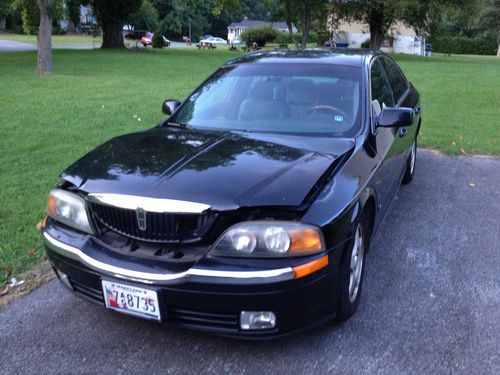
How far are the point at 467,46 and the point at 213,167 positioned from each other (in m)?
63.3

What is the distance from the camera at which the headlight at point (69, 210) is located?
2.90 m

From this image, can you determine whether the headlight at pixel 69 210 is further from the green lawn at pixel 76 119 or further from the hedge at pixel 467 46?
the hedge at pixel 467 46

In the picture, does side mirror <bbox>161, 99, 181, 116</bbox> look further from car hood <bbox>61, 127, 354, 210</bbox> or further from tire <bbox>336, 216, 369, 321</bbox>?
tire <bbox>336, 216, 369, 321</bbox>

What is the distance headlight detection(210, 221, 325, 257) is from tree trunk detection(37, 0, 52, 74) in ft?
53.0

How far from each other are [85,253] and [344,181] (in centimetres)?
146

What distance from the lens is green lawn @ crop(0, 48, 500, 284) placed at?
4.92 m

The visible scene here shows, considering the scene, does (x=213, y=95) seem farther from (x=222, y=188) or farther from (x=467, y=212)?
(x=467, y=212)

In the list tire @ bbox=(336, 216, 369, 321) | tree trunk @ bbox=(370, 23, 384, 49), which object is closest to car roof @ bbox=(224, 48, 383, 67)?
tire @ bbox=(336, 216, 369, 321)

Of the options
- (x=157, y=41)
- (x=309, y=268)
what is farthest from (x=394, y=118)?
(x=157, y=41)

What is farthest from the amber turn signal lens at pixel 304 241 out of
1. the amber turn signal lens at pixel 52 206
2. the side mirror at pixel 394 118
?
the side mirror at pixel 394 118

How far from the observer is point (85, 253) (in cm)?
278

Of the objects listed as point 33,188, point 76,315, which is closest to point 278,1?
point 33,188

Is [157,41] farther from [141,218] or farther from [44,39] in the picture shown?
[141,218]

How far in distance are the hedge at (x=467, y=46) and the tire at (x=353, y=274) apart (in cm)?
6080
